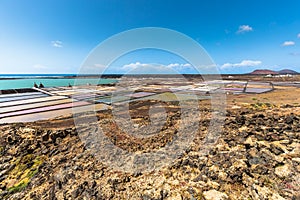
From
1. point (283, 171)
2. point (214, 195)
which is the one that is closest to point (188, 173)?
point (214, 195)

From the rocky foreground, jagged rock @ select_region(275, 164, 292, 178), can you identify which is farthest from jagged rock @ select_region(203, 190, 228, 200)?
jagged rock @ select_region(275, 164, 292, 178)

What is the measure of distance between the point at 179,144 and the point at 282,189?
1949 mm

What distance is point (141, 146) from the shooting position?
12.9ft

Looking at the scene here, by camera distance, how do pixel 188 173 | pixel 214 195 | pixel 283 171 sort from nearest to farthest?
pixel 214 195, pixel 283 171, pixel 188 173

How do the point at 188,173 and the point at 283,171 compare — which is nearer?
the point at 283,171

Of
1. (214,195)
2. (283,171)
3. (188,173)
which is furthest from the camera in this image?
(188,173)

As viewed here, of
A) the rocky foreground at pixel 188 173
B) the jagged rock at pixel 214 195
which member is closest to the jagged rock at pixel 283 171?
the rocky foreground at pixel 188 173

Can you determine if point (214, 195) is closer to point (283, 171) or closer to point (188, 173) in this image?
point (188, 173)

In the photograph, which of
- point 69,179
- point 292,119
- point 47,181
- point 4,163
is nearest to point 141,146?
point 69,179

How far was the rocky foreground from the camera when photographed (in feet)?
8.25

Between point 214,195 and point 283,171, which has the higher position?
point 283,171

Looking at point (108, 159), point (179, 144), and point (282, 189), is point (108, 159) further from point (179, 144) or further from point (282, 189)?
point (282, 189)

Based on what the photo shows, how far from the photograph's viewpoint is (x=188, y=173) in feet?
9.68

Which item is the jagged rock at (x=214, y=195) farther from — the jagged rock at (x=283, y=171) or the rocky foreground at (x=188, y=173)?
the jagged rock at (x=283, y=171)
